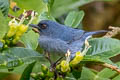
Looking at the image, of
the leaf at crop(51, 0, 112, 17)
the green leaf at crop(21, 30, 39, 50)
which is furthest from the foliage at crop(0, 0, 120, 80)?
the leaf at crop(51, 0, 112, 17)

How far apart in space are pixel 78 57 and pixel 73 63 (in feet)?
0.16

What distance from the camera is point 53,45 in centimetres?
204

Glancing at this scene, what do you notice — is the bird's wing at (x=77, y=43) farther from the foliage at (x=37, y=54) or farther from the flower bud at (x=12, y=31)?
the flower bud at (x=12, y=31)

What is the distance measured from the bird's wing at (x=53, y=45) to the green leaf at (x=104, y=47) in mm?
143

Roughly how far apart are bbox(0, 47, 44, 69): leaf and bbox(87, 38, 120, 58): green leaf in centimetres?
32

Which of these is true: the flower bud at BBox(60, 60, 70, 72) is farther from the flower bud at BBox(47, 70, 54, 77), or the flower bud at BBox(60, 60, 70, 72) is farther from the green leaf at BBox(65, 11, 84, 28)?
the green leaf at BBox(65, 11, 84, 28)

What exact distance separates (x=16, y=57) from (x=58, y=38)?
41 cm

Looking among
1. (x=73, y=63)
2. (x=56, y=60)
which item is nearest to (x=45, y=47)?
(x=56, y=60)

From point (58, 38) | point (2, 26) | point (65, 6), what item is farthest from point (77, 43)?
point (65, 6)

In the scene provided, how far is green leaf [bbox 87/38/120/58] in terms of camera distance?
199cm

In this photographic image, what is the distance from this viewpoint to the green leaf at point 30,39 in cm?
211

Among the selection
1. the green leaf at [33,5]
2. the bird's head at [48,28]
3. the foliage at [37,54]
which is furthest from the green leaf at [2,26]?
the green leaf at [33,5]

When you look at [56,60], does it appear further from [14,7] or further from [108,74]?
[14,7]

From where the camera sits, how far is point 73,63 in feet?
6.11
